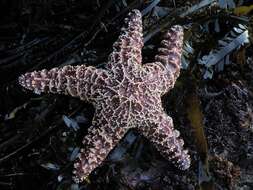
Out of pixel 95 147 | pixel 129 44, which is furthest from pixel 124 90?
pixel 95 147

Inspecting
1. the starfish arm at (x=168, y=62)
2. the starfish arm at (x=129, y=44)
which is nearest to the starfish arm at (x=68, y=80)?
the starfish arm at (x=129, y=44)

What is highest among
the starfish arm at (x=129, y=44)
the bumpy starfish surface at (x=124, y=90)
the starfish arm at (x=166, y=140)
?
the starfish arm at (x=129, y=44)

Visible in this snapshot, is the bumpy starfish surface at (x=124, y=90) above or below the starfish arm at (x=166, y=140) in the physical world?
above

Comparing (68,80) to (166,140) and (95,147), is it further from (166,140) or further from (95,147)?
(166,140)

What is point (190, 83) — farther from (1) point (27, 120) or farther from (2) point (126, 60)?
(1) point (27, 120)

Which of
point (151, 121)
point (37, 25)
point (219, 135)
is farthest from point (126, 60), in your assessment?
point (219, 135)

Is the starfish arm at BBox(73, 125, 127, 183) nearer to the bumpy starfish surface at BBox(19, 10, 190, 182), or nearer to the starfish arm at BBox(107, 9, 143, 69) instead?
the bumpy starfish surface at BBox(19, 10, 190, 182)

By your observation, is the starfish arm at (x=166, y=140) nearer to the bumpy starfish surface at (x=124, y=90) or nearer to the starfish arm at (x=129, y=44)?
the bumpy starfish surface at (x=124, y=90)
